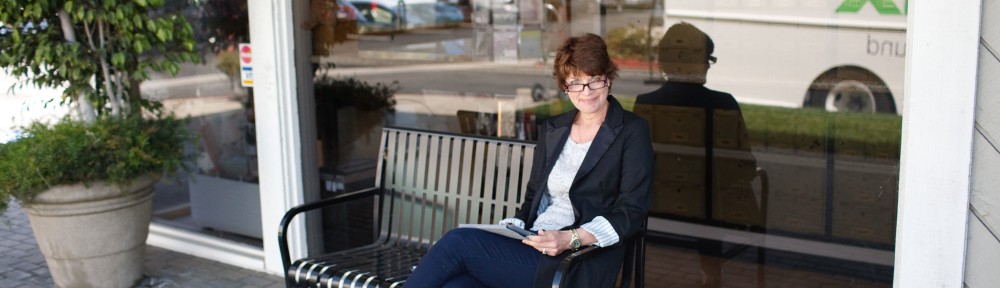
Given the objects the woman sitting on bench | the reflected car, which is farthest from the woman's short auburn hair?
the reflected car

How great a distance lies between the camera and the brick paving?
4.04m

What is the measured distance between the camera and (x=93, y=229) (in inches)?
191

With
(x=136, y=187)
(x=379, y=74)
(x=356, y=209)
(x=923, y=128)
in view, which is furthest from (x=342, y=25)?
(x=923, y=128)

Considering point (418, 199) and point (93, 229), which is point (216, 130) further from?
point (418, 199)

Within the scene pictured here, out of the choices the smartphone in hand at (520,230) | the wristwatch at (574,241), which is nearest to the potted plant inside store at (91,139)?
the smartphone in hand at (520,230)

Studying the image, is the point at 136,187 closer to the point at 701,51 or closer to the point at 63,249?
the point at 63,249

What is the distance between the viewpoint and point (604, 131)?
3334 mm

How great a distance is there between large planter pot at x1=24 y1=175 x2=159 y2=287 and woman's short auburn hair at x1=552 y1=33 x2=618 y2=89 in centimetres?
258

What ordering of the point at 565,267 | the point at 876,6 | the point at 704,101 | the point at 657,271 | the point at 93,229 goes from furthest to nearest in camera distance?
the point at 93,229 → the point at 657,271 → the point at 704,101 → the point at 876,6 → the point at 565,267

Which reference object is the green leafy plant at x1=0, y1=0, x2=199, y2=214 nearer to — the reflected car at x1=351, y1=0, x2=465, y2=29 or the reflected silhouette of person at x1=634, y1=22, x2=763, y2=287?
the reflected car at x1=351, y1=0, x2=465, y2=29

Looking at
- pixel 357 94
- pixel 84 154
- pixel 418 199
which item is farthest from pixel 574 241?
pixel 84 154

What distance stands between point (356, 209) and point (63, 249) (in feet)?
4.96

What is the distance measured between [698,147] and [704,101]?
0.73 ft

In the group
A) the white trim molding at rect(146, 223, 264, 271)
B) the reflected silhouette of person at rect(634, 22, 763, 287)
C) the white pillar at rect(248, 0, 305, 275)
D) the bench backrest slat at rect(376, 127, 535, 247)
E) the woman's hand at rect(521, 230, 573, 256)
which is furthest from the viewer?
the white trim molding at rect(146, 223, 264, 271)
